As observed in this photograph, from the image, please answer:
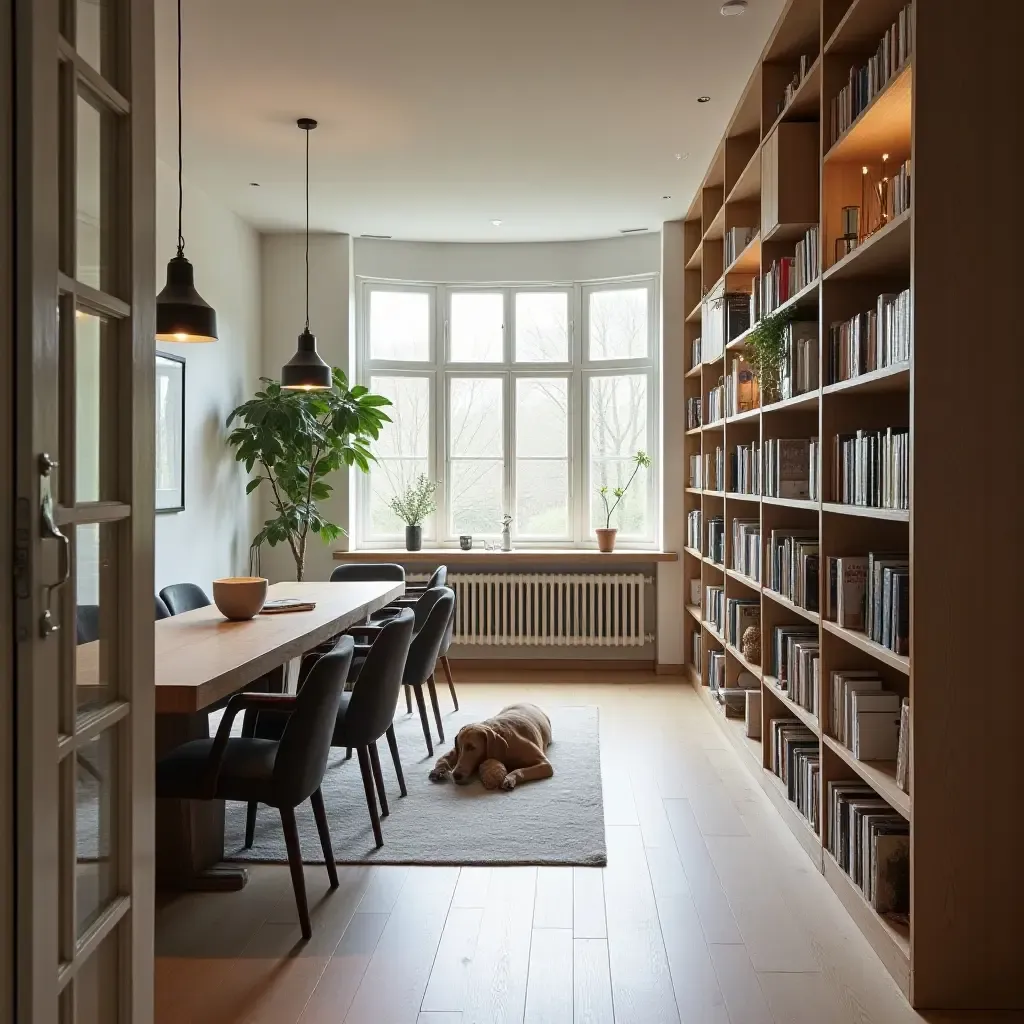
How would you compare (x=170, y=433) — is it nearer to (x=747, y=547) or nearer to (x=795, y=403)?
(x=747, y=547)

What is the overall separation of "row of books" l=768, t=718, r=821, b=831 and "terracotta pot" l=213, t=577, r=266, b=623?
2230 mm

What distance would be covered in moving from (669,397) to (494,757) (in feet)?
11.1

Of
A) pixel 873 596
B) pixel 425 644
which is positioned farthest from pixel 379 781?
pixel 873 596

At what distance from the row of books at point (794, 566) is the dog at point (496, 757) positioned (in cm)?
131

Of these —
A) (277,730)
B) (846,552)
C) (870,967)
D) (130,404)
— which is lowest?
(870,967)

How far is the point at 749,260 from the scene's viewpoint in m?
5.07

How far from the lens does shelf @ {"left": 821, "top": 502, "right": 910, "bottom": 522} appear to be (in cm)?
267

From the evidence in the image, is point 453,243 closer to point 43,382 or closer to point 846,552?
point 846,552

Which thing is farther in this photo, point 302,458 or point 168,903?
point 302,458

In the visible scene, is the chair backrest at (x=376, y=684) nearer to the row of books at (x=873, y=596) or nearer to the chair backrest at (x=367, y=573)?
the row of books at (x=873, y=596)

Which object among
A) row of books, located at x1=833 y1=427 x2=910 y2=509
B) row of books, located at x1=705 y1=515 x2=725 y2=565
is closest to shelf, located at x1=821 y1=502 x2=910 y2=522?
row of books, located at x1=833 y1=427 x2=910 y2=509

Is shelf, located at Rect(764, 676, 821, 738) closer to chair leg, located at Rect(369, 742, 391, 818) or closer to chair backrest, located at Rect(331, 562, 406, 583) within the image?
chair leg, located at Rect(369, 742, 391, 818)

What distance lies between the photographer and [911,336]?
254cm

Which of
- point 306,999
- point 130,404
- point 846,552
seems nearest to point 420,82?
point 846,552
